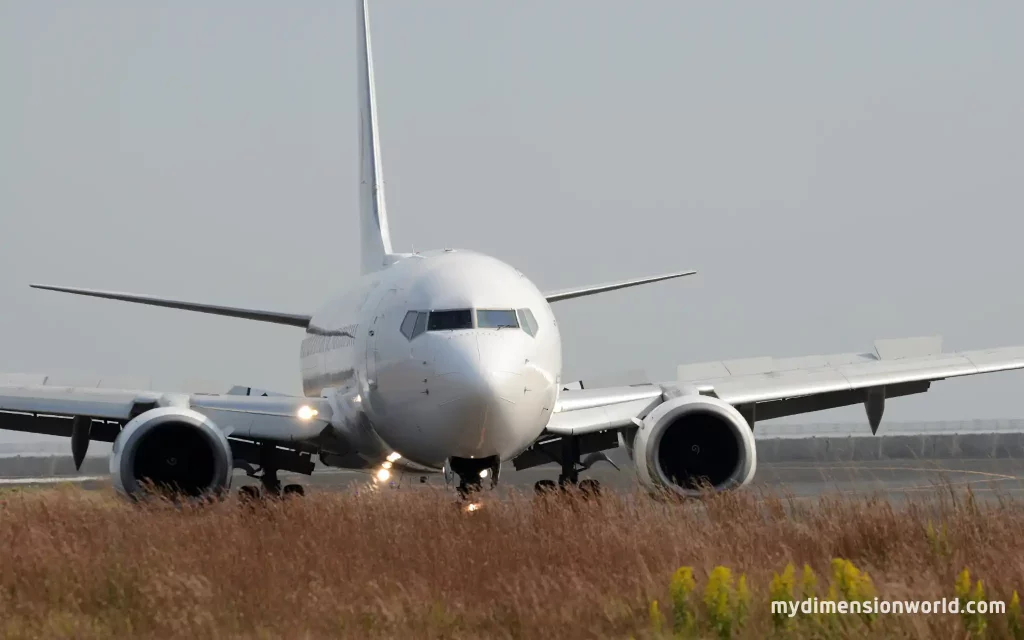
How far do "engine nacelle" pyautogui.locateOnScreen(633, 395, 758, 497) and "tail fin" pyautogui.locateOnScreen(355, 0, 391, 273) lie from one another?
31.5 ft

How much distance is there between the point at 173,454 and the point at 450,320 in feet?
14.0

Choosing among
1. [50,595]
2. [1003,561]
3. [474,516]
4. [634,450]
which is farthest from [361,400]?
[1003,561]

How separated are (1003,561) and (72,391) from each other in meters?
13.5

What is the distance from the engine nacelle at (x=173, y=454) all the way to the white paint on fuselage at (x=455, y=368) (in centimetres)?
192

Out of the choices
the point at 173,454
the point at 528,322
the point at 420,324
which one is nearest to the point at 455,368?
the point at 420,324

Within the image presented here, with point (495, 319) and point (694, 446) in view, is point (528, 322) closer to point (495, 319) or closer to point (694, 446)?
point (495, 319)

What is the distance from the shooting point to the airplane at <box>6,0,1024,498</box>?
16.7 m

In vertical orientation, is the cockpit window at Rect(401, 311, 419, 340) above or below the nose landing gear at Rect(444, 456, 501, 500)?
above

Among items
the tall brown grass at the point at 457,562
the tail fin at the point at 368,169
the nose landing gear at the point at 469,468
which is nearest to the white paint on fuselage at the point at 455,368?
the nose landing gear at the point at 469,468

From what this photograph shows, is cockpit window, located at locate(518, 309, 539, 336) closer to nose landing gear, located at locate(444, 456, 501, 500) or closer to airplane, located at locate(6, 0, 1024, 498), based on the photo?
airplane, located at locate(6, 0, 1024, 498)

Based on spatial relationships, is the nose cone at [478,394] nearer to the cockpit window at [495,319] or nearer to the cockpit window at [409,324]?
the cockpit window at [495,319]

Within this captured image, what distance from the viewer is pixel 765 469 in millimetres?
39594

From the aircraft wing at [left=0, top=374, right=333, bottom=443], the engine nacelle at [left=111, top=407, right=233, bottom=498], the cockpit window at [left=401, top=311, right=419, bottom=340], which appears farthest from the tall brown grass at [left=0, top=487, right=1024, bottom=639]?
the aircraft wing at [left=0, top=374, right=333, bottom=443]

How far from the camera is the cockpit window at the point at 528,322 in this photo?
1723 centimetres
